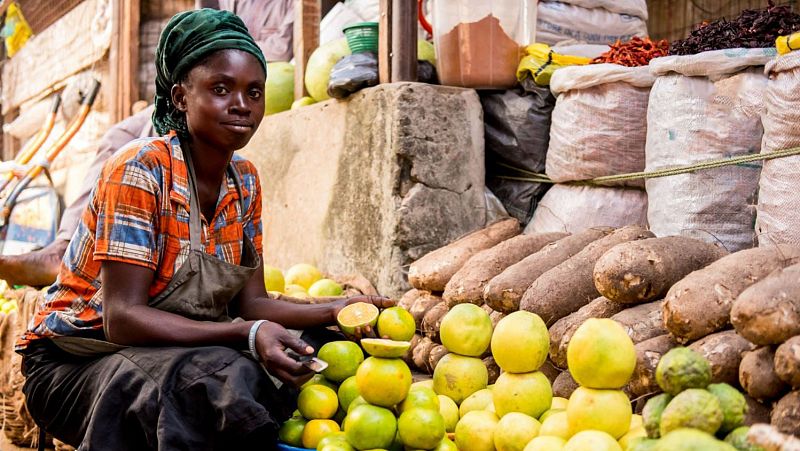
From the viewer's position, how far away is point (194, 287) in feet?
8.13

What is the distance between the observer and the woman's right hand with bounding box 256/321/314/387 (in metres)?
2.19

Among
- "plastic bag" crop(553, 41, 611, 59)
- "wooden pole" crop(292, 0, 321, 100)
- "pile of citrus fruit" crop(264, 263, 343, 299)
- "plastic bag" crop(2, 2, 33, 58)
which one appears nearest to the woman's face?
"pile of citrus fruit" crop(264, 263, 343, 299)

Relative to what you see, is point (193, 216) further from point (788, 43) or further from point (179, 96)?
point (788, 43)

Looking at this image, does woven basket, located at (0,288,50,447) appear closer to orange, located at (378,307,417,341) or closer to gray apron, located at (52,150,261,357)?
gray apron, located at (52,150,261,357)

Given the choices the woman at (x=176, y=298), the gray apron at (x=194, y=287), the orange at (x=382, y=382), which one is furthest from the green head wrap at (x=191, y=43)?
the orange at (x=382, y=382)

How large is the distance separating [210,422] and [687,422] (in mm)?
1279

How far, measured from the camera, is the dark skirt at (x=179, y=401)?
7.09 ft

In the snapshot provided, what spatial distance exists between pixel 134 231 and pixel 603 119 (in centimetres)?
226

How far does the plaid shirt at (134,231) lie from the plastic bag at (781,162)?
1.89m

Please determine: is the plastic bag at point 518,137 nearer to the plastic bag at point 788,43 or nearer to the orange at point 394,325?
the plastic bag at point 788,43

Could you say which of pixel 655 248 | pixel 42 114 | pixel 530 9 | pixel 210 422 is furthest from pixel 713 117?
pixel 42 114

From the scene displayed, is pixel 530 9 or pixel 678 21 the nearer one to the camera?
pixel 530 9

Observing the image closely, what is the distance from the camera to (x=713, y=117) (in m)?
3.20

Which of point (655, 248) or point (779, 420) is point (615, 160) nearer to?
point (655, 248)
